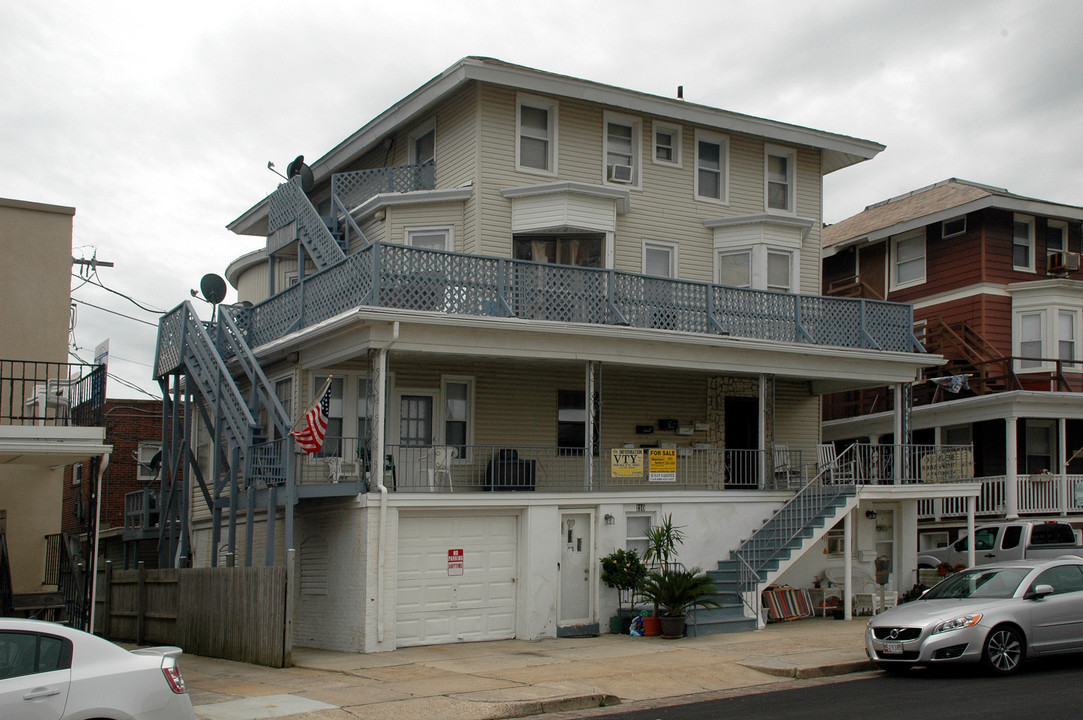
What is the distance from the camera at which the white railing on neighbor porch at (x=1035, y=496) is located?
27109 millimetres

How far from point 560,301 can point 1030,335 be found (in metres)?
16.0

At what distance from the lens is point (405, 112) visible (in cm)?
2344

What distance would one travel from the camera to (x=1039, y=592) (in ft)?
44.8

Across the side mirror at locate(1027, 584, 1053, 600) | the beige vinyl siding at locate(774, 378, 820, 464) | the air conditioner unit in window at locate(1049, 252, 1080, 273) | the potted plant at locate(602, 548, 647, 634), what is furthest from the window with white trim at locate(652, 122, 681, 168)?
the side mirror at locate(1027, 584, 1053, 600)

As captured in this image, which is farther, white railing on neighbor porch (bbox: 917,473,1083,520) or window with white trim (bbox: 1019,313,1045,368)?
window with white trim (bbox: 1019,313,1045,368)

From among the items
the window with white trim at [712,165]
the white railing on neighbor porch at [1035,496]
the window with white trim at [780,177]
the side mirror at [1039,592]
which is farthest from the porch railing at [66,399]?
the white railing on neighbor porch at [1035,496]

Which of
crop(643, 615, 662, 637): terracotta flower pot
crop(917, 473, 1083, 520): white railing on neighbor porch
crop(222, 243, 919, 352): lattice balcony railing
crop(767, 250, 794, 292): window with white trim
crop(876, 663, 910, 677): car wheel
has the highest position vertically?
crop(767, 250, 794, 292): window with white trim

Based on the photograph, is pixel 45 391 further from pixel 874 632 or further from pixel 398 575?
pixel 874 632

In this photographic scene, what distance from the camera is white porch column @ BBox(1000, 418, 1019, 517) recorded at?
26578 mm

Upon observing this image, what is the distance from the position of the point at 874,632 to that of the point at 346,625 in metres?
8.52

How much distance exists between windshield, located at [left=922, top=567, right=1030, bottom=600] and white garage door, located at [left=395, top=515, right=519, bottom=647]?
7309 mm

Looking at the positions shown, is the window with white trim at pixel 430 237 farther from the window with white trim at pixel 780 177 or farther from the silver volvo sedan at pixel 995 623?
the silver volvo sedan at pixel 995 623

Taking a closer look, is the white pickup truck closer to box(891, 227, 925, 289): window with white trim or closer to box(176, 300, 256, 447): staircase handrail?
box(891, 227, 925, 289): window with white trim

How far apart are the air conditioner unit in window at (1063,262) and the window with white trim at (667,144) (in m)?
12.2
